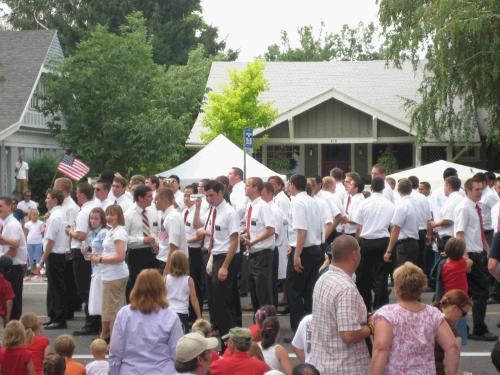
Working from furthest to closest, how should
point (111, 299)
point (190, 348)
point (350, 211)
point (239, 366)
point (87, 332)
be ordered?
point (350, 211)
point (87, 332)
point (111, 299)
point (239, 366)
point (190, 348)

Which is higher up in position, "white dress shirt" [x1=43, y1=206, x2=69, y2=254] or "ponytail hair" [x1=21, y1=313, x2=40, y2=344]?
"white dress shirt" [x1=43, y1=206, x2=69, y2=254]

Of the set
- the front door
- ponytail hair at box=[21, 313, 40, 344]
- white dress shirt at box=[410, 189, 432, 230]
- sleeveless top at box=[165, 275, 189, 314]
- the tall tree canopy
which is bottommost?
ponytail hair at box=[21, 313, 40, 344]

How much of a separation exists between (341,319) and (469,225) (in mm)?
6928

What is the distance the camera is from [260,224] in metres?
13.1

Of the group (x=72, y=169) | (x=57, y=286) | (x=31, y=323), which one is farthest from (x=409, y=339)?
(x=72, y=169)

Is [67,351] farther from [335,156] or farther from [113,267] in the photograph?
[335,156]

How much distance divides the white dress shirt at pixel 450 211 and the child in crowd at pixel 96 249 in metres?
5.07

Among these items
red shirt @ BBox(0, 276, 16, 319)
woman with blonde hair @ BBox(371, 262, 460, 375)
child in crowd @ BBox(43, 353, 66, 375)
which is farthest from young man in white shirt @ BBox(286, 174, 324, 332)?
woman with blonde hair @ BBox(371, 262, 460, 375)

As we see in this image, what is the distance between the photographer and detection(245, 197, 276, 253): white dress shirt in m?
13.1

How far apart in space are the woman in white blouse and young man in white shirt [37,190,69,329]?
1886mm

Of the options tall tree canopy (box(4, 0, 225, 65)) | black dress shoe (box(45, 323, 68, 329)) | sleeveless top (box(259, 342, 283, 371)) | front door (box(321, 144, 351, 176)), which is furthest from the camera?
tall tree canopy (box(4, 0, 225, 65))

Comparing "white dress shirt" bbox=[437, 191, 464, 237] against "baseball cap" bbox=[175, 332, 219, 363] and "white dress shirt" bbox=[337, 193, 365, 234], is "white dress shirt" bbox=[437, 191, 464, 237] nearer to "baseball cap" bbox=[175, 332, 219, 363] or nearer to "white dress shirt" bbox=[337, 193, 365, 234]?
"white dress shirt" bbox=[337, 193, 365, 234]

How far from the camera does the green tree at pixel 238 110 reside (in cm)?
3947

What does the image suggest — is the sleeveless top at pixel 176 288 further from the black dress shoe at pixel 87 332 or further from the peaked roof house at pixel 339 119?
the peaked roof house at pixel 339 119
